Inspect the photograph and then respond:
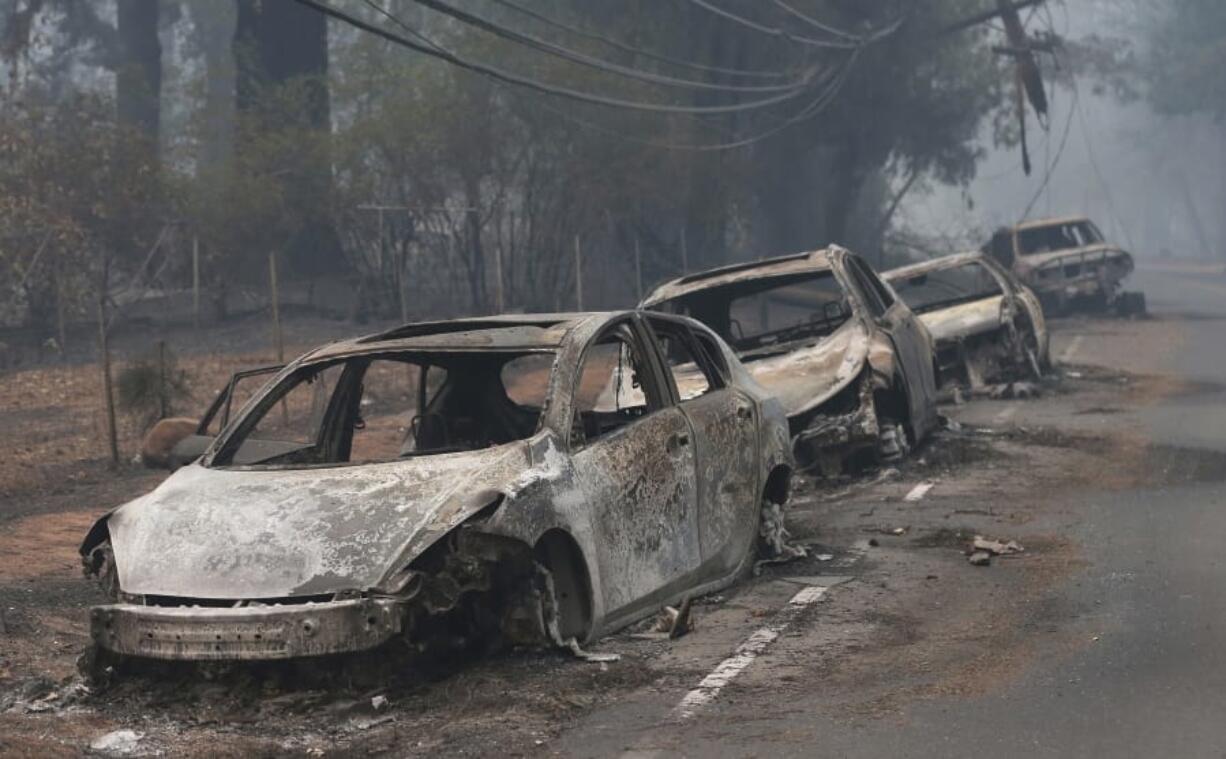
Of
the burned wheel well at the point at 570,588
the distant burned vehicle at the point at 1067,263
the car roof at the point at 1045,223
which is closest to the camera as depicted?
the burned wheel well at the point at 570,588

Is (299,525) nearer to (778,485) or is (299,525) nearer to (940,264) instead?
(778,485)

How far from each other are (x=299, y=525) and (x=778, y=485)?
3485 millimetres

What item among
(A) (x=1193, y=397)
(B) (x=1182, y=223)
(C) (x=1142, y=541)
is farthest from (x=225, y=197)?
(B) (x=1182, y=223)

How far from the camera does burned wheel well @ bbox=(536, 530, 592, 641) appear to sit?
296 inches

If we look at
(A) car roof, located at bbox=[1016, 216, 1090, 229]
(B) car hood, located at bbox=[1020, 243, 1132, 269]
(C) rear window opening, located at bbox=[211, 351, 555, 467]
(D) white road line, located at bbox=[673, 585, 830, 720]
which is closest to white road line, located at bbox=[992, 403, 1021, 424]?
(D) white road line, located at bbox=[673, 585, 830, 720]

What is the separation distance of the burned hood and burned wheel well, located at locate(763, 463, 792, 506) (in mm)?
3024

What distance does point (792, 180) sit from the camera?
1713 inches

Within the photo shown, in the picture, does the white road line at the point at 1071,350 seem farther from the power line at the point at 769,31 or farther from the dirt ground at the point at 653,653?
the dirt ground at the point at 653,653

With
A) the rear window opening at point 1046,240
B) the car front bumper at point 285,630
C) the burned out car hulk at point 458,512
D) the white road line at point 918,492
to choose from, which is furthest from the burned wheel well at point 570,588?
the rear window opening at point 1046,240

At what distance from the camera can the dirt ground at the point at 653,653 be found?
21.6 feet

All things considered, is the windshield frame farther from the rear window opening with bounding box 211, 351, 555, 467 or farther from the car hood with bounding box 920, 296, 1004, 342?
the car hood with bounding box 920, 296, 1004, 342

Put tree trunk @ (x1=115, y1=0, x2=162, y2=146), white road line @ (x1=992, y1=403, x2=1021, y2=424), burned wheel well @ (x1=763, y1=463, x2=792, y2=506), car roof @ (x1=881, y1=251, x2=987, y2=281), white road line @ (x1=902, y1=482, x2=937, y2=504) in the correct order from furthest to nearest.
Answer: tree trunk @ (x1=115, y1=0, x2=162, y2=146) → car roof @ (x1=881, y1=251, x2=987, y2=281) → white road line @ (x1=992, y1=403, x2=1021, y2=424) → white road line @ (x1=902, y1=482, x2=937, y2=504) → burned wheel well @ (x1=763, y1=463, x2=792, y2=506)

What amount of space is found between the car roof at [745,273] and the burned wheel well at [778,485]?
4619 mm

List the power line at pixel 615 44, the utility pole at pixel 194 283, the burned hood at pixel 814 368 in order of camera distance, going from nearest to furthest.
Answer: the burned hood at pixel 814 368 → the power line at pixel 615 44 → the utility pole at pixel 194 283
